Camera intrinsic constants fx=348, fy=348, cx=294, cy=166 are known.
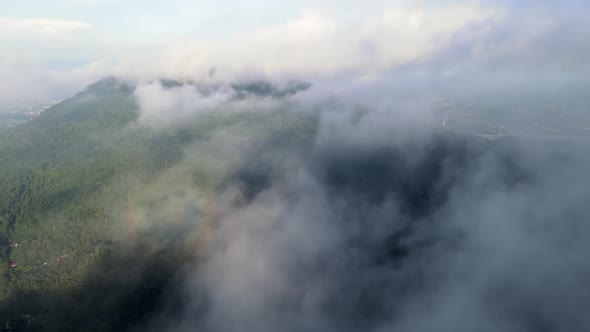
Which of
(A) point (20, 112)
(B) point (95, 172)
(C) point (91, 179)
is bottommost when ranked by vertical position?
(C) point (91, 179)

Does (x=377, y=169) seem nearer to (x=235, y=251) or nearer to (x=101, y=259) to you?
(x=235, y=251)

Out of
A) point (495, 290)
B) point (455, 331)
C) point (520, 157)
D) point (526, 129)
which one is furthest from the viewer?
point (526, 129)

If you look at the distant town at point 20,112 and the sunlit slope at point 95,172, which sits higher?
the distant town at point 20,112

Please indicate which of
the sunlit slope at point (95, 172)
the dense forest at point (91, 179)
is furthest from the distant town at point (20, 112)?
the dense forest at point (91, 179)

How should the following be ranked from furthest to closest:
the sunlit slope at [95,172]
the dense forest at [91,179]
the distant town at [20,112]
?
the distant town at [20,112] < the sunlit slope at [95,172] < the dense forest at [91,179]

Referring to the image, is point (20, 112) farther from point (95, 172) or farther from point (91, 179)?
point (91, 179)

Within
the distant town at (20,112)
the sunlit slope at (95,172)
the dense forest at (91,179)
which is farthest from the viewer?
the distant town at (20,112)

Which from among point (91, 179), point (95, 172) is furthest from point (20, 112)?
point (91, 179)

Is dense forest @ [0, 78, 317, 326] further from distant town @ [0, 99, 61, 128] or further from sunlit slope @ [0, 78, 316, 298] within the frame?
distant town @ [0, 99, 61, 128]

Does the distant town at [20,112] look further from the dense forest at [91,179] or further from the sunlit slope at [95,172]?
the dense forest at [91,179]

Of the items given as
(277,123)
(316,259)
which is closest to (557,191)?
(316,259)

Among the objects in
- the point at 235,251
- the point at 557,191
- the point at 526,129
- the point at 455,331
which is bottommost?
the point at 455,331
